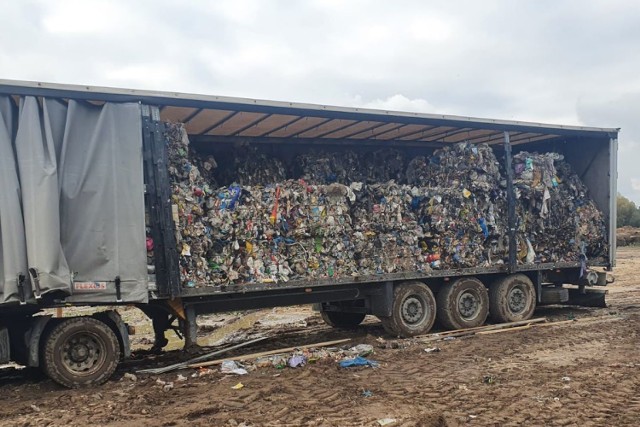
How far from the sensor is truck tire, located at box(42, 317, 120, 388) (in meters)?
6.62

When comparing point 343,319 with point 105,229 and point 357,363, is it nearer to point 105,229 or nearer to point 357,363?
point 357,363

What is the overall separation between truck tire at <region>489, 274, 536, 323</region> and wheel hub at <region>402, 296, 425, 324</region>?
1720mm

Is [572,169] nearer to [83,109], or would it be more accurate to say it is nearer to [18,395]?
[83,109]

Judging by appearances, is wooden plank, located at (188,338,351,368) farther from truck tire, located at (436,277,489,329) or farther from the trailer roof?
the trailer roof

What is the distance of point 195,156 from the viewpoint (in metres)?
9.84

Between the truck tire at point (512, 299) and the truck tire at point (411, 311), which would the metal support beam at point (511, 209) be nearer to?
the truck tire at point (512, 299)

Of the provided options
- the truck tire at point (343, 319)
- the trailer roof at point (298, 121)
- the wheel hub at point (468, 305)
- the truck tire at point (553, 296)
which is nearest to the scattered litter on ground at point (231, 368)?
the trailer roof at point (298, 121)

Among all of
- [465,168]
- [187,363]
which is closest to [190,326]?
[187,363]

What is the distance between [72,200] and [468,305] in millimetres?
6904

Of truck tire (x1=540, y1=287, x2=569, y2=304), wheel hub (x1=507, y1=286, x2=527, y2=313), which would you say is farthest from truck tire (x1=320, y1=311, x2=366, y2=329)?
truck tire (x1=540, y1=287, x2=569, y2=304)

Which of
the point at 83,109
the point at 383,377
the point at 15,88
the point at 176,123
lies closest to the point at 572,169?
the point at 383,377

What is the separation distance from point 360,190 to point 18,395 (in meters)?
5.71

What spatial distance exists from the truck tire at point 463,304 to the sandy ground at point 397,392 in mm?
931

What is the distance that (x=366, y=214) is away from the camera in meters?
9.60
